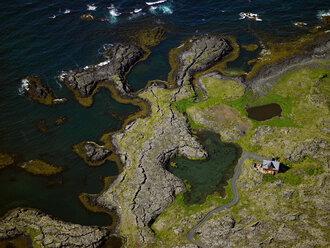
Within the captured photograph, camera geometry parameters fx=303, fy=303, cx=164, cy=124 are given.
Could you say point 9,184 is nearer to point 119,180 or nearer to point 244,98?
point 119,180

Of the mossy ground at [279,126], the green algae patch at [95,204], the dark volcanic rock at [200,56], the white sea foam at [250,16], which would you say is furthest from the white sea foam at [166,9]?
the green algae patch at [95,204]

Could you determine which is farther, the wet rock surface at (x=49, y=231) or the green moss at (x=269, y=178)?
the green moss at (x=269, y=178)

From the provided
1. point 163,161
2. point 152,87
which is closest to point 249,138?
point 163,161

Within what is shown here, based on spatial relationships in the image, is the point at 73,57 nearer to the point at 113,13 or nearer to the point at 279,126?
the point at 113,13

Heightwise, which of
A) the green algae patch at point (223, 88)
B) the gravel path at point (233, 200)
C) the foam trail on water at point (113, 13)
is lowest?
the gravel path at point (233, 200)

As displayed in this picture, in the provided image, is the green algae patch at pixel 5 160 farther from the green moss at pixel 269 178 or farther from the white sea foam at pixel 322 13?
the white sea foam at pixel 322 13

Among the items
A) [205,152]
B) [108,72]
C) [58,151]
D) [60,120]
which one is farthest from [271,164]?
[60,120]

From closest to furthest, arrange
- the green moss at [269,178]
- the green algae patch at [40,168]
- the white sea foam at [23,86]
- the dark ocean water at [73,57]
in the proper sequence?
1. the green moss at [269,178]
2. the dark ocean water at [73,57]
3. the green algae patch at [40,168]
4. the white sea foam at [23,86]
